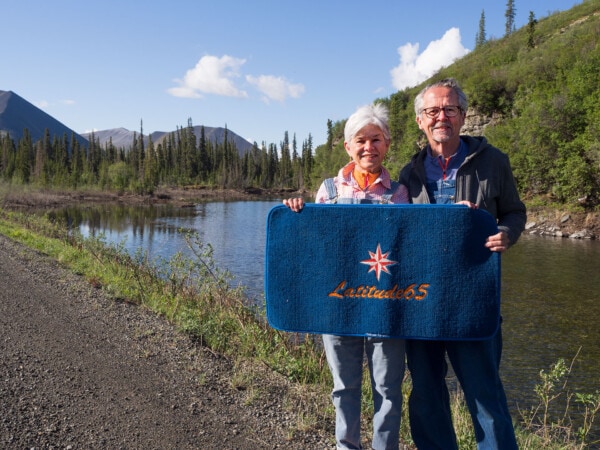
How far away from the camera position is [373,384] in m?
2.42

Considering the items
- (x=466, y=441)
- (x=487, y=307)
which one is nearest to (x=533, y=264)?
(x=466, y=441)

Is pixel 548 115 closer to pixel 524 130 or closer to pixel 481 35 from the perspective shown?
pixel 524 130

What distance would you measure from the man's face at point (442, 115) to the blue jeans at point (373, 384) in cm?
100

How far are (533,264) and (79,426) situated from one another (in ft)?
51.0

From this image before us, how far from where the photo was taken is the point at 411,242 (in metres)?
2.27

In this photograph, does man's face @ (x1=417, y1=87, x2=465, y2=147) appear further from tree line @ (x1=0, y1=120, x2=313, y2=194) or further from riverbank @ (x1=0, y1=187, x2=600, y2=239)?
tree line @ (x1=0, y1=120, x2=313, y2=194)

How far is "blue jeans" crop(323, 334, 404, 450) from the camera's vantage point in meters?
2.35

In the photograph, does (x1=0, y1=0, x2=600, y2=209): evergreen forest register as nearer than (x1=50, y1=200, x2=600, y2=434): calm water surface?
No

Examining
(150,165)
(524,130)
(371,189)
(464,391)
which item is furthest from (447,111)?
(150,165)

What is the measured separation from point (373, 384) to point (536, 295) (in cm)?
1091

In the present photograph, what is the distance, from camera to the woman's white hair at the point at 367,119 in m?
2.34

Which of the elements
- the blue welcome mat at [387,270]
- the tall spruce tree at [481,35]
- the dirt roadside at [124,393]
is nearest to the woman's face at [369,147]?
the blue welcome mat at [387,270]

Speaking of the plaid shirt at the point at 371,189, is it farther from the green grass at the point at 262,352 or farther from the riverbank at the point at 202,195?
the riverbank at the point at 202,195

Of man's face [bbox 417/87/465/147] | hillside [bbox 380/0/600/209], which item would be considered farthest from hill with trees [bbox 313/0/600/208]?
man's face [bbox 417/87/465/147]
